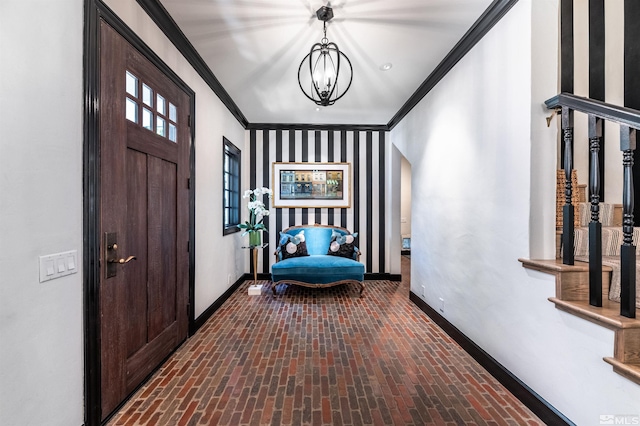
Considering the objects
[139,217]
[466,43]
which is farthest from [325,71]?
[139,217]

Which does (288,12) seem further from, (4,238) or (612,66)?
(612,66)

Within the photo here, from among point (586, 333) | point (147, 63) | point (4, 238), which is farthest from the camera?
point (147, 63)

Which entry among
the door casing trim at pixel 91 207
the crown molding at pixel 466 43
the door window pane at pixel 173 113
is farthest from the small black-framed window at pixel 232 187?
the crown molding at pixel 466 43

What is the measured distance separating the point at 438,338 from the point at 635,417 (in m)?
1.64

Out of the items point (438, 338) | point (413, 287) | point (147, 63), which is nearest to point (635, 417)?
point (438, 338)

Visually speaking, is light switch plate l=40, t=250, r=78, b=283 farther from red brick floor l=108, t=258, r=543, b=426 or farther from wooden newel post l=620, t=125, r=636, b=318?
wooden newel post l=620, t=125, r=636, b=318

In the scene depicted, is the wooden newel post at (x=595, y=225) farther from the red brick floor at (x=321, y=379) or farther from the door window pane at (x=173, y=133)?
the door window pane at (x=173, y=133)

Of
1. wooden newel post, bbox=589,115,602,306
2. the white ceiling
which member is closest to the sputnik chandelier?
the white ceiling

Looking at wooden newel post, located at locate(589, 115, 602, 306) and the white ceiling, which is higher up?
the white ceiling

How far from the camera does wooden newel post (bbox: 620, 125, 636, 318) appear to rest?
1352 mm

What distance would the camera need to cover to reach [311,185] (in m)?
5.37

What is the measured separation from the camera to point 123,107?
1860mm

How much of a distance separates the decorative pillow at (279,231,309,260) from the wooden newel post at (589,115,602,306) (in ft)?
12.1

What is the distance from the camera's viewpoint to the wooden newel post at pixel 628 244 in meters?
1.35
